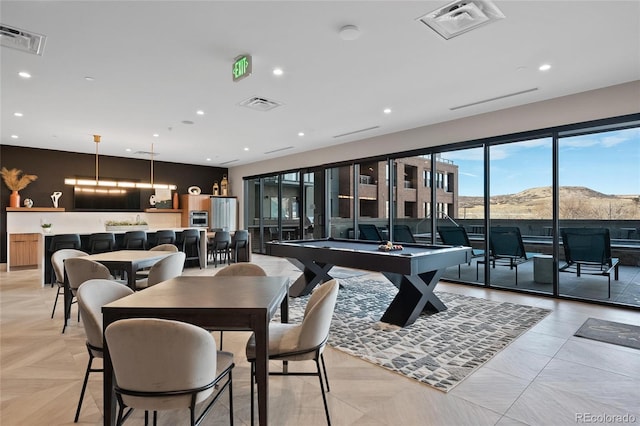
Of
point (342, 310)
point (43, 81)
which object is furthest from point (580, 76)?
point (43, 81)

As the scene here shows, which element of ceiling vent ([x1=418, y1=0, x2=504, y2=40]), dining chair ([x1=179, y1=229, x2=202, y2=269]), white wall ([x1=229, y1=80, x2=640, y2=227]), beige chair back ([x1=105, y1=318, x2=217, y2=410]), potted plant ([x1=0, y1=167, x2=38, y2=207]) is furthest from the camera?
potted plant ([x1=0, y1=167, x2=38, y2=207])

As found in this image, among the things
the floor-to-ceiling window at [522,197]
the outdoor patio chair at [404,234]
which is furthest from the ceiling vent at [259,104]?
the outdoor patio chair at [404,234]

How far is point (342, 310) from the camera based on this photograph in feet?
15.6

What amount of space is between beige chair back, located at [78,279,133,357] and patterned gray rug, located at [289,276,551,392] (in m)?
2.10

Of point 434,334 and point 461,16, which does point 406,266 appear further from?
point 461,16

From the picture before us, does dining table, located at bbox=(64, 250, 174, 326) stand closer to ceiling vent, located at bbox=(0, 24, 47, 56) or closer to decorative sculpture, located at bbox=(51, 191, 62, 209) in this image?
ceiling vent, located at bbox=(0, 24, 47, 56)

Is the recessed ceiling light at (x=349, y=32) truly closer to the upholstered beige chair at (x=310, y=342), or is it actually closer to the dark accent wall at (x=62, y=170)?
the upholstered beige chair at (x=310, y=342)

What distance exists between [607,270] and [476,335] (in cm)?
312

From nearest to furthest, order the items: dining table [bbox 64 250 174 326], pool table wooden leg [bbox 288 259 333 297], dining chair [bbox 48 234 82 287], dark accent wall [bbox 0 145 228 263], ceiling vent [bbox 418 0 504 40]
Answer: ceiling vent [bbox 418 0 504 40] < dining table [bbox 64 250 174 326] < pool table wooden leg [bbox 288 259 333 297] < dining chair [bbox 48 234 82 287] < dark accent wall [bbox 0 145 228 263]

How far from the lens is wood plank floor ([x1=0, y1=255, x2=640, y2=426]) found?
2.29 m

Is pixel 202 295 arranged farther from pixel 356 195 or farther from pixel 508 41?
pixel 356 195

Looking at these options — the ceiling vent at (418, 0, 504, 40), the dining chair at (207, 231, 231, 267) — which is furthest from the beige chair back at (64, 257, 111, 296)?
the dining chair at (207, 231, 231, 267)

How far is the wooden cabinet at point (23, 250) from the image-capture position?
8.33 meters

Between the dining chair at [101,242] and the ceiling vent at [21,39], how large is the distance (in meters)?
4.05
